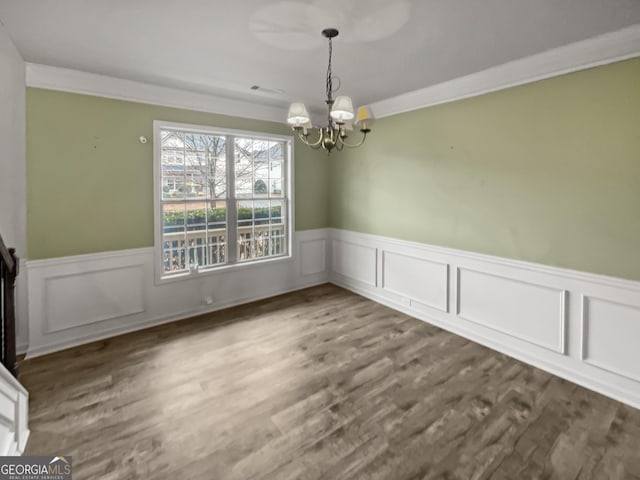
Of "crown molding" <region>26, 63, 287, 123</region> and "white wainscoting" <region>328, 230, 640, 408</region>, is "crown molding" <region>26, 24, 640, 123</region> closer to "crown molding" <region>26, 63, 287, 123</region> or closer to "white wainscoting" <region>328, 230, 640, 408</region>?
"crown molding" <region>26, 63, 287, 123</region>

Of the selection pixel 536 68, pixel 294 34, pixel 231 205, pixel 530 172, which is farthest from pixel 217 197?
pixel 536 68

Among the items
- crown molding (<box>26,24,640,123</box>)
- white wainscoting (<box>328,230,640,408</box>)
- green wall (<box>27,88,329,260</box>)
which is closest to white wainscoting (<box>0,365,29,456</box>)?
green wall (<box>27,88,329,260</box>)

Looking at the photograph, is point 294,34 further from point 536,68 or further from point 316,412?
point 316,412

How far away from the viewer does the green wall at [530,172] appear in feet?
8.24

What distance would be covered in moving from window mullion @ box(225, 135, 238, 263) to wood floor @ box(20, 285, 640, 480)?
1313 mm

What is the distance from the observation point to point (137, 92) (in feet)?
11.7

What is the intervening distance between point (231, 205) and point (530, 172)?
3.48m

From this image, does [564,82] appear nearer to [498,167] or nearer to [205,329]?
[498,167]

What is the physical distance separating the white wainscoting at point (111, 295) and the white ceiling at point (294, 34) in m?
1.98

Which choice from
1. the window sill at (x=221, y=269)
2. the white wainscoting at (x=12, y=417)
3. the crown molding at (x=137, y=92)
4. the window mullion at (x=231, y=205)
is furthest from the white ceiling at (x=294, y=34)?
the white wainscoting at (x=12, y=417)

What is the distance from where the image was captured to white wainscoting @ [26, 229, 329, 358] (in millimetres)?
3225

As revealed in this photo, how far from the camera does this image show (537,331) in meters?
3.01

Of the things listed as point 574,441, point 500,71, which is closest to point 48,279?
point 574,441

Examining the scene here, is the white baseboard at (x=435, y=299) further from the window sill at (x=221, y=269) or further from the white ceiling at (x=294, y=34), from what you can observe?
the white ceiling at (x=294, y=34)
